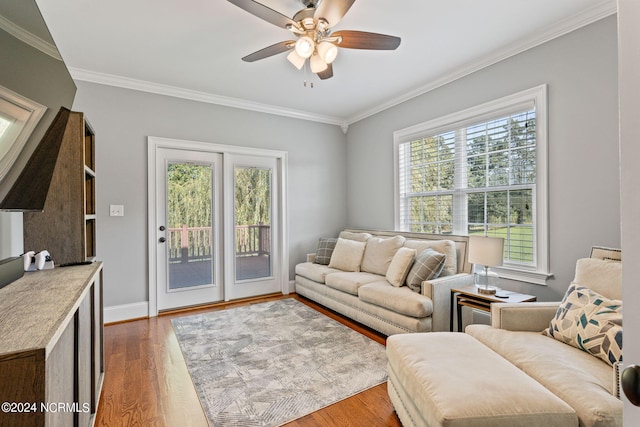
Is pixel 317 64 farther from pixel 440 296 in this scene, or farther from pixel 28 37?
pixel 440 296

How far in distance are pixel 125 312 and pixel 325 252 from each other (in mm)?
2515

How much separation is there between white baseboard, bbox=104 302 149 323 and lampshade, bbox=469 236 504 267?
11.8 ft

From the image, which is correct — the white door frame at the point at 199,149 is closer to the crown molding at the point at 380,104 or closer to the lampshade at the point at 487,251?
the crown molding at the point at 380,104

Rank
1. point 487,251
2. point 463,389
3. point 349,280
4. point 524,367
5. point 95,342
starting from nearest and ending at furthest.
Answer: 1. point 463,389
2. point 524,367
3. point 95,342
4. point 487,251
5. point 349,280

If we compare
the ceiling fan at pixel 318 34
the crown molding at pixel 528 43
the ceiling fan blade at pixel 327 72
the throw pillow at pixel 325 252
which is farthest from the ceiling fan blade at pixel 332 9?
the throw pillow at pixel 325 252

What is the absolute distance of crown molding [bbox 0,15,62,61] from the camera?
1144 mm

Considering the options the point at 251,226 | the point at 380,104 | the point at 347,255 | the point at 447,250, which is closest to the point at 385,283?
the point at 447,250

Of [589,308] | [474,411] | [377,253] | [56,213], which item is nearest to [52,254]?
[56,213]

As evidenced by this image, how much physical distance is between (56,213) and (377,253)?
2.99 m

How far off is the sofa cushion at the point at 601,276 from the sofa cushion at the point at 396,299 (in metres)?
1.08

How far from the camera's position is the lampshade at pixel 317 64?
248cm

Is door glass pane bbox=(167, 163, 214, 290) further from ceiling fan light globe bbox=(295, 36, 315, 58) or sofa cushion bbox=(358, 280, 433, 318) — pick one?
ceiling fan light globe bbox=(295, 36, 315, 58)

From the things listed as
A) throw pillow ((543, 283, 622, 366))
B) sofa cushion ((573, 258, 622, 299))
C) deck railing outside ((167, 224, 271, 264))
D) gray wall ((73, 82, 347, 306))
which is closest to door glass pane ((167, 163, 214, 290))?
deck railing outside ((167, 224, 271, 264))

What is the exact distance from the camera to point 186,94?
3.88m
